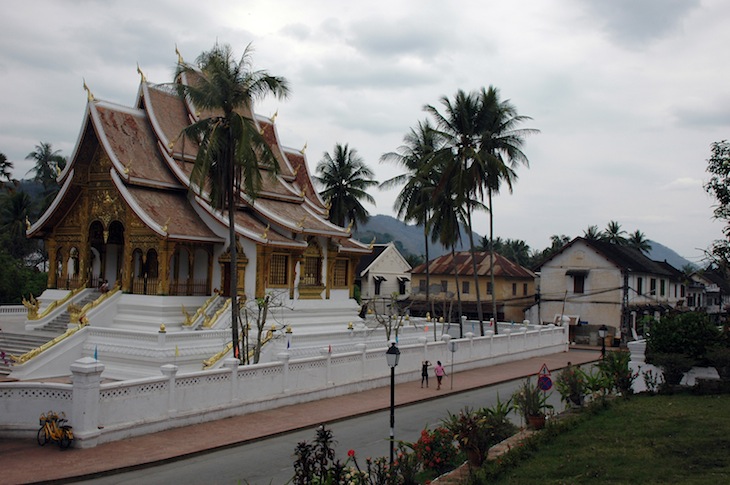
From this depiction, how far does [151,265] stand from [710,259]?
20709 millimetres

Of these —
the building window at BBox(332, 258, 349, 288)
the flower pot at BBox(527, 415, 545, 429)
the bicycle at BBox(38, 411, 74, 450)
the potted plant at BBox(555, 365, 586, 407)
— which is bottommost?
the bicycle at BBox(38, 411, 74, 450)

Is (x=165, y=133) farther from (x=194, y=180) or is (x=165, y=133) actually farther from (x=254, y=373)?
(x=254, y=373)

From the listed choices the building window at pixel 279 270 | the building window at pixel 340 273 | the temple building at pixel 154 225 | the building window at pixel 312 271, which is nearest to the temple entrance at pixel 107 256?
the temple building at pixel 154 225

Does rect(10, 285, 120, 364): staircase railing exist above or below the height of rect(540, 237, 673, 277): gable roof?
below

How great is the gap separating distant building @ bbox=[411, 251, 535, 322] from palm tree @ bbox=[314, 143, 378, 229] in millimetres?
7857

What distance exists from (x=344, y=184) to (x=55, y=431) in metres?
33.6

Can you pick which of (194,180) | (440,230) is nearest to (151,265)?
(194,180)

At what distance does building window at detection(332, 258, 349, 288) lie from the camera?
1297 inches

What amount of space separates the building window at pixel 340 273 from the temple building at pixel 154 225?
1.80m

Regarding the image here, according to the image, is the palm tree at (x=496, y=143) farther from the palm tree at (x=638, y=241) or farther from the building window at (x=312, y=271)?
the palm tree at (x=638, y=241)

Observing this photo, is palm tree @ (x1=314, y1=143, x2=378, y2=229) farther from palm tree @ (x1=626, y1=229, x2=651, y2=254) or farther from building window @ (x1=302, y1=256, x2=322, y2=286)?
palm tree @ (x1=626, y1=229, x2=651, y2=254)

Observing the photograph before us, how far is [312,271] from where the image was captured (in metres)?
31.2

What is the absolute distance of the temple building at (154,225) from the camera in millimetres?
26609

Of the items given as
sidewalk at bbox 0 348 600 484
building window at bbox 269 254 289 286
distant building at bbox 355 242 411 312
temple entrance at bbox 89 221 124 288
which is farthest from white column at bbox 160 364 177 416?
distant building at bbox 355 242 411 312
